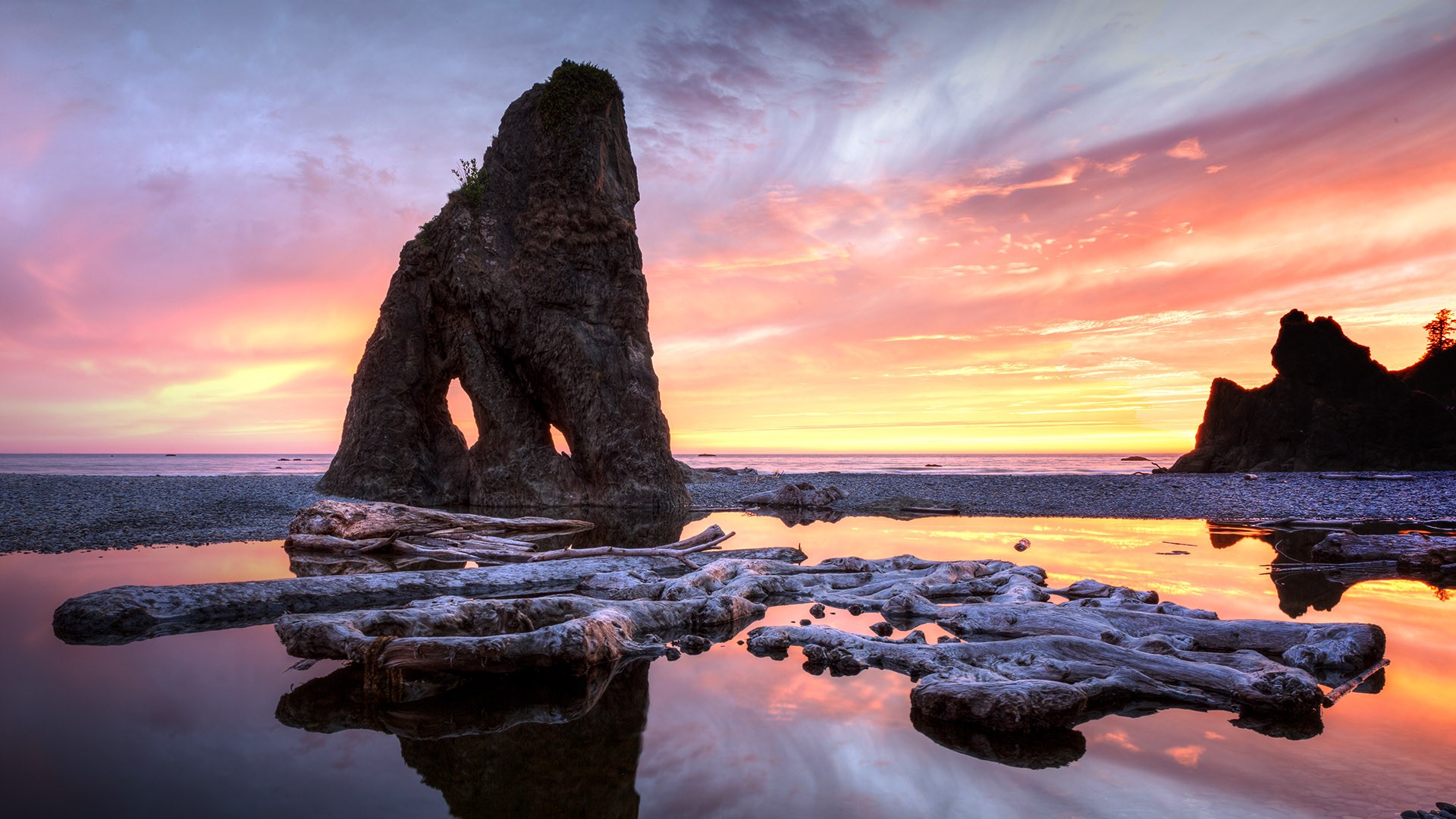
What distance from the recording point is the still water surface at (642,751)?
11.0 feet

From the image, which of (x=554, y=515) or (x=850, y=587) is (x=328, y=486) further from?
(x=850, y=587)

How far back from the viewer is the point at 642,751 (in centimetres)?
397

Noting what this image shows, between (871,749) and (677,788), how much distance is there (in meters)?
1.22

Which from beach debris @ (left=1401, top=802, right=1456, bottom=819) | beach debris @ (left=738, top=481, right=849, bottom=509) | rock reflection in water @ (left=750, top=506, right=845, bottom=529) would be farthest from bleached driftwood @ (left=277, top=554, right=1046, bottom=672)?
beach debris @ (left=738, top=481, right=849, bottom=509)

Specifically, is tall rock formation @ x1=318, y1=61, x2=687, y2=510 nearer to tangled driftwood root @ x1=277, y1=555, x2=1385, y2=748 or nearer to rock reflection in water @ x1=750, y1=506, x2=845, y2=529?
rock reflection in water @ x1=750, y1=506, x2=845, y2=529

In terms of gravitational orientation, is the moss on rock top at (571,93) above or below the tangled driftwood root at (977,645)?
above

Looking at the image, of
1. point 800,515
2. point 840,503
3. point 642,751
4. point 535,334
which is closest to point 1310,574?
point 642,751

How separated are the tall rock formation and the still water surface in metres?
14.6

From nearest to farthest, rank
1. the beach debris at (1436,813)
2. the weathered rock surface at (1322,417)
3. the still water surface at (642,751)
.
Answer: the beach debris at (1436,813)
the still water surface at (642,751)
the weathered rock surface at (1322,417)

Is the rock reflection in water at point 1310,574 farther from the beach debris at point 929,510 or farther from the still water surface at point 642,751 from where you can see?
the beach debris at point 929,510

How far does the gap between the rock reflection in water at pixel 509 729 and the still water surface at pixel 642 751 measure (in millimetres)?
18

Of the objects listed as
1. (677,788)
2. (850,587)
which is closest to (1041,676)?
(677,788)

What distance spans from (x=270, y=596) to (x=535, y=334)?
14580 mm

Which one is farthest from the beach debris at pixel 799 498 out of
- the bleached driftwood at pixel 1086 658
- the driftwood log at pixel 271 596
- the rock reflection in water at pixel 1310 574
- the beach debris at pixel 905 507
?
the bleached driftwood at pixel 1086 658
